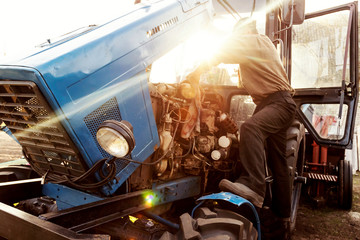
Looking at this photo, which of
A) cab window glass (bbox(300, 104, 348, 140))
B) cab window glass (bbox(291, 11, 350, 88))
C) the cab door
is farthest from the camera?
cab window glass (bbox(300, 104, 348, 140))

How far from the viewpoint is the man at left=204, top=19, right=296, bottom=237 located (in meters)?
1.79

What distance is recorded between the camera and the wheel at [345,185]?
11.0 feet

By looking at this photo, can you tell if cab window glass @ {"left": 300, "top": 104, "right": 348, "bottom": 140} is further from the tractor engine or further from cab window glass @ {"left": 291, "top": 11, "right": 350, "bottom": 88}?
the tractor engine

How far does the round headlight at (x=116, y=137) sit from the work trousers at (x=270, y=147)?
91 cm

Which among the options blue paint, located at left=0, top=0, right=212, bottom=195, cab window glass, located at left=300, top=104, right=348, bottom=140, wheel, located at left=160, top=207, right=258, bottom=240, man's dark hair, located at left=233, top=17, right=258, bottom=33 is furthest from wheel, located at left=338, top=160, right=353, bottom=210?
blue paint, located at left=0, top=0, right=212, bottom=195

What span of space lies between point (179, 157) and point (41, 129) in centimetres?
115

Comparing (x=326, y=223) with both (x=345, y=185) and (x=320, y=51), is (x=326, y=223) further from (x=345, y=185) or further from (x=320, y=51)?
(x=320, y=51)

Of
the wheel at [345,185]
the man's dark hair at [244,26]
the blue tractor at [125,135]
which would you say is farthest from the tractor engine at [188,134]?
the wheel at [345,185]

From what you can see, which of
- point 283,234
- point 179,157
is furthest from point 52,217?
point 283,234

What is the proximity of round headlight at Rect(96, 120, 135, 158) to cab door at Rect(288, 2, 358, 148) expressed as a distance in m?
2.57

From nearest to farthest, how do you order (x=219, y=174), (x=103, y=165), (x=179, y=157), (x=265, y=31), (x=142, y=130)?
(x=103, y=165)
(x=142, y=130)
(x=179, y=157)
(x=219, y=174)
(x=265, y=31)

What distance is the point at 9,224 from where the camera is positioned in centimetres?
134

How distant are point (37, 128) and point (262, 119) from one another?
1562 mm

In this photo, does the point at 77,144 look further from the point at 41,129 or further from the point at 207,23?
Result: the point at 207,23
